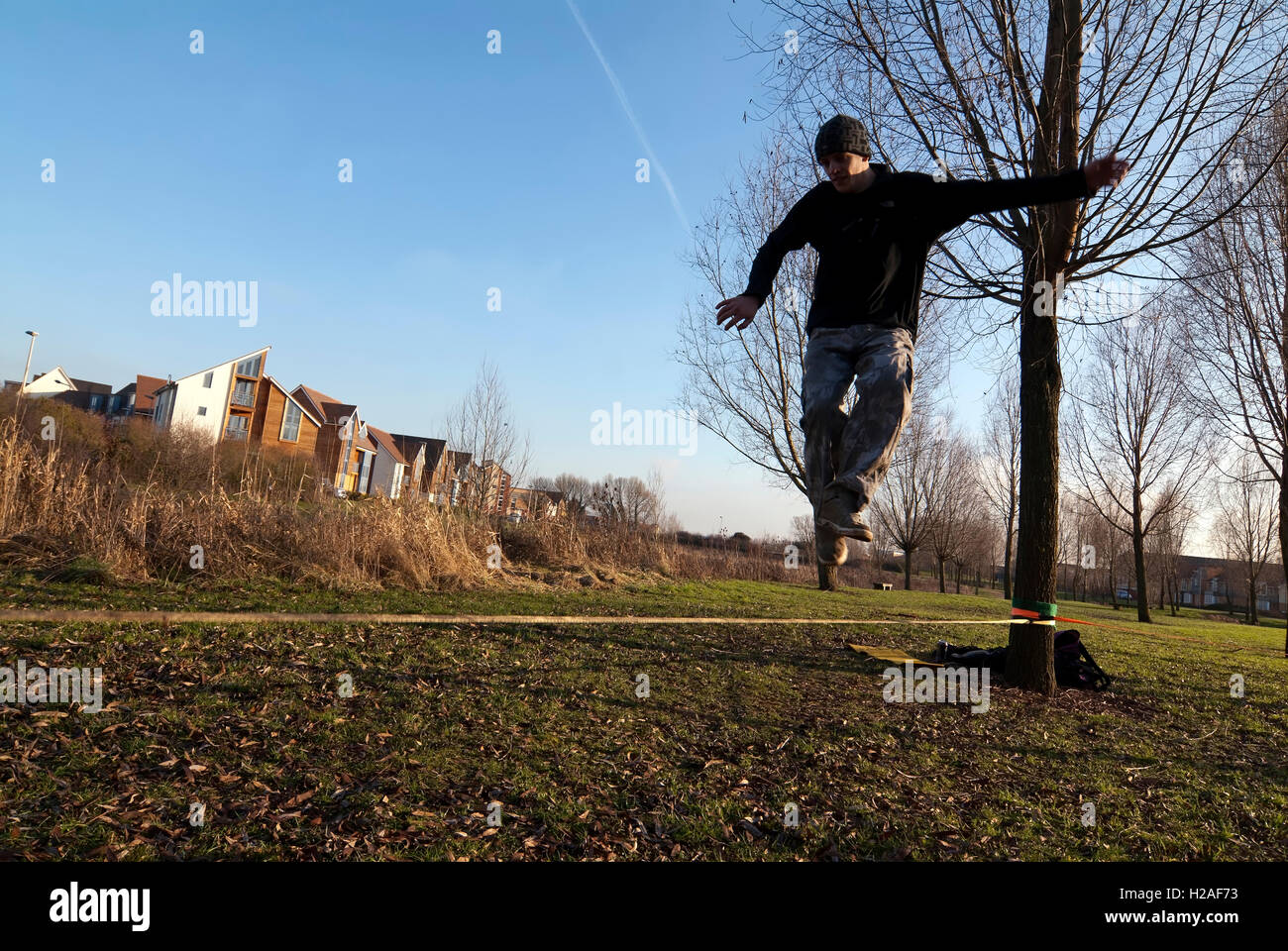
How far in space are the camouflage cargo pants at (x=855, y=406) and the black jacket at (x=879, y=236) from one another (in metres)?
0.12

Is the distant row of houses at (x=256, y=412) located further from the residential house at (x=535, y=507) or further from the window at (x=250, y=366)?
the residential house at (x=535, y=507)

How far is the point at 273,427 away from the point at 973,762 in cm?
5025

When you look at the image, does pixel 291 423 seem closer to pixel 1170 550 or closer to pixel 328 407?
pixel 328 407

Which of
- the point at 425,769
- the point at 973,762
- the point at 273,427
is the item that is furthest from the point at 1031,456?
the point at 273,427

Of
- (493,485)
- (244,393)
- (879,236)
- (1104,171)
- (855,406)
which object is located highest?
(244,393)

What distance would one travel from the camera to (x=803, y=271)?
61.5ft

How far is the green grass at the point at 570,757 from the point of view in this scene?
3.43m

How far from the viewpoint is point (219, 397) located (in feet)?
144

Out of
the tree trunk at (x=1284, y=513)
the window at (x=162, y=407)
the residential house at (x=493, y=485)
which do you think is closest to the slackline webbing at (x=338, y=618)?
the residential house at (x=493, y=485)

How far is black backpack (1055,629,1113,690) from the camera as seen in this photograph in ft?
25.0

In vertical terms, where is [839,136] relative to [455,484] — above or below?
above

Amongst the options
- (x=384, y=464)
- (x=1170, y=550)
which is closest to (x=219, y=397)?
(x=384, y=464)

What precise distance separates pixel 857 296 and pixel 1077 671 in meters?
6.07
